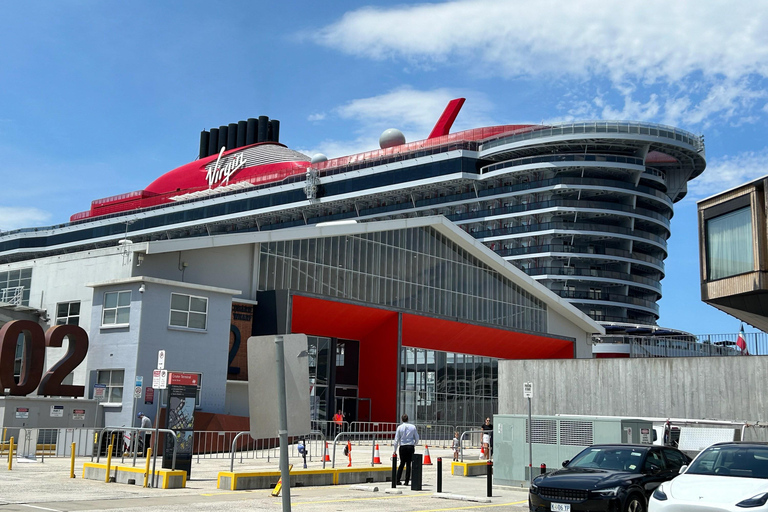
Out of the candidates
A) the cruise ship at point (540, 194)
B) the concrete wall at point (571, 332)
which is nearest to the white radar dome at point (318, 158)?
the cruise ship at point (540, 194)

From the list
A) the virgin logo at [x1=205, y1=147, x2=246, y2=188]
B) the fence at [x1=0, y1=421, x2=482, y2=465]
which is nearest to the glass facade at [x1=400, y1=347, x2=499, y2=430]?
the fence at [x1=0, y1=421, x2=482, y2=465]

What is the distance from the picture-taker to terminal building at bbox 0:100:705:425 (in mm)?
32031

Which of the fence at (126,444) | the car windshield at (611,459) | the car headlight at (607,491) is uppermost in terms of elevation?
the car windshield at (611,459)

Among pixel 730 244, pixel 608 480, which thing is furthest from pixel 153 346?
pixel 608 480

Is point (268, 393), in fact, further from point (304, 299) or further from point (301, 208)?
point (301, 208)

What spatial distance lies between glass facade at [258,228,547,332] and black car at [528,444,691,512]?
2492cm

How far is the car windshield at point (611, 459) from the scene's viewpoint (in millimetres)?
13750

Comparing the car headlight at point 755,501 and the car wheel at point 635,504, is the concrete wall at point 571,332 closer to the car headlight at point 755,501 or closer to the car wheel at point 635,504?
the car wheel at point 635,504

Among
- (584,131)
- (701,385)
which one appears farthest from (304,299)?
(584,131)

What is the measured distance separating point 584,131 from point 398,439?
71.8 meters

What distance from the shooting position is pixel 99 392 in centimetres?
2953

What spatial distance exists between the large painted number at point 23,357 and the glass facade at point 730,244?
23.7 metres

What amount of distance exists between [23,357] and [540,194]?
66.9 meters

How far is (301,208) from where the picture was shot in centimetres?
10788
